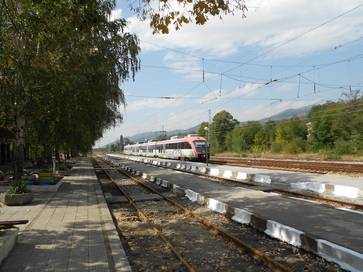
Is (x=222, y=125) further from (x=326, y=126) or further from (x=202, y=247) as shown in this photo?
(x=202, y=247)

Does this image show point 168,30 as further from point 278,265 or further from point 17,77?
point 17,77

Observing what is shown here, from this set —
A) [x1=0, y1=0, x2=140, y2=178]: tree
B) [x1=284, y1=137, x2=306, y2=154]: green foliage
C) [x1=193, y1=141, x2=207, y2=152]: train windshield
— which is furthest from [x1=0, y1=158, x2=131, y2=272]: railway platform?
[x1=284, y1=137, x2=306, y2=154]: green foliage

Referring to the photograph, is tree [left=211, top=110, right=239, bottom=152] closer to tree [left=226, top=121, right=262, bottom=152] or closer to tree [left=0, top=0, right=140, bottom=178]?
tree [left=226, top=121, right=262, bottom=152]

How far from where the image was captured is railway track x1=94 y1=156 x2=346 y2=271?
17.6 ft

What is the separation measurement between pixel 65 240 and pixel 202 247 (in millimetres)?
2605

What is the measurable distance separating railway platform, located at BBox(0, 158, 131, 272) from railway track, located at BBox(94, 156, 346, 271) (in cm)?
51

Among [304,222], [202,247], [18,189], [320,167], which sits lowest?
[202,247]

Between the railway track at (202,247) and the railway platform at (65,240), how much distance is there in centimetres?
51

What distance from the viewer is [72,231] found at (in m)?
6.99

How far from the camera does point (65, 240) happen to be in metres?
6.27

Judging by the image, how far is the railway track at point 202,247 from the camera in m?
5.36

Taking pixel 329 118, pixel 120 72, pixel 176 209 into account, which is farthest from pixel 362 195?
pixel 329 118

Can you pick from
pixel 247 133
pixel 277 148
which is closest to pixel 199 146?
pixel 277 148

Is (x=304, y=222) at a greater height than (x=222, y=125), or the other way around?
(x=222, y=125)
